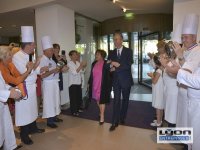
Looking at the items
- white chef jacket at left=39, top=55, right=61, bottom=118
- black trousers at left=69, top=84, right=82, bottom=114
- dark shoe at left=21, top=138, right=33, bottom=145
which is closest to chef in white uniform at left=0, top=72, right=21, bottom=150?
dark shoe at left=21, top=138, right=33, bottom=145

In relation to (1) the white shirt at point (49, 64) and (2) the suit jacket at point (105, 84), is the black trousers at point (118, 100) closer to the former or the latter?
(2) the suit jacket at point (105, 84)

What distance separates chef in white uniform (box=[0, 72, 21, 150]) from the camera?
2.09 meters

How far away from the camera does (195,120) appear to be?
1.87 meters

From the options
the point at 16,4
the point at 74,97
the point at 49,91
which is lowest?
the point at 74,97

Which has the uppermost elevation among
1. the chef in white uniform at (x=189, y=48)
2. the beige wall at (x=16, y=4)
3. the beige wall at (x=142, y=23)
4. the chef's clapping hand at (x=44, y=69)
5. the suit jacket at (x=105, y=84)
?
the beige wall at (x=16, y=4)

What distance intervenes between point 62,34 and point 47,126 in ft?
8.26

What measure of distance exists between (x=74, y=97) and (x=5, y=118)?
206 cm

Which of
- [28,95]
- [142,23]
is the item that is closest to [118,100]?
[28,95]

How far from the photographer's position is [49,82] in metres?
3.49

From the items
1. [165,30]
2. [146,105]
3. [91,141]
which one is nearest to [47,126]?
[91,141]

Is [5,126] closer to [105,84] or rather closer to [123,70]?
[105,84]

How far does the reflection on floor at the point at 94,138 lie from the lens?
287 cm

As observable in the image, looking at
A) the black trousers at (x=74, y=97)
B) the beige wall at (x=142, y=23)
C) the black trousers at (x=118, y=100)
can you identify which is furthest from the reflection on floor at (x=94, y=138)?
the beige wall at (x=142, y=23)

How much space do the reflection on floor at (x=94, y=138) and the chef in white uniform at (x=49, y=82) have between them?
39cm
